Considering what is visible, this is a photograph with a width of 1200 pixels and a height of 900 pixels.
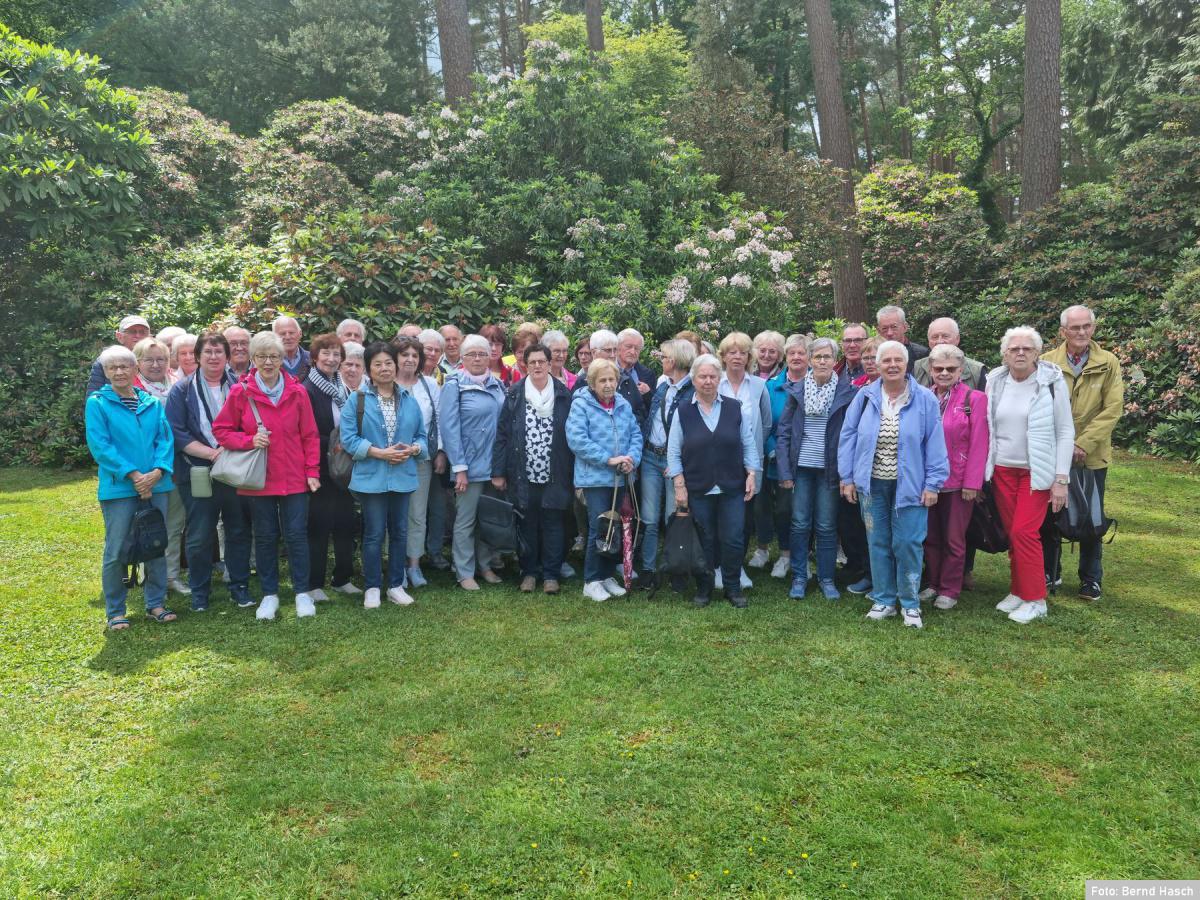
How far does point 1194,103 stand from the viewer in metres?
12.9

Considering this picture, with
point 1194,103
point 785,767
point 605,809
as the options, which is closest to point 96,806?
point 605,809

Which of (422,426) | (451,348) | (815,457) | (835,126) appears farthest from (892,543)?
(835,126)

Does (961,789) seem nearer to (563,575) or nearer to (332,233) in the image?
(563,575)

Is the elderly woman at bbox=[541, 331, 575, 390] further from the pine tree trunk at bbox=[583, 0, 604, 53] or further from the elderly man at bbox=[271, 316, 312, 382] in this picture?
the pine tree trunk at bbox=[583, 0, 604, 53]

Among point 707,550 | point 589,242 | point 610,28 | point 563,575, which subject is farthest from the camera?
point 610,28

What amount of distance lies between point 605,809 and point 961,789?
145 centimetres

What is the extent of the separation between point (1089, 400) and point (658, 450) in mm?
2896

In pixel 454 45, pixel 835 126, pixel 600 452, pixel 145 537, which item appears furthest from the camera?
pixel 835 126

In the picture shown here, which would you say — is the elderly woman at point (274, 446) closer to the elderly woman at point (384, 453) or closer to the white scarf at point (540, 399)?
the elderly woman at point (384, 453)

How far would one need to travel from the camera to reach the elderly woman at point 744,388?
5525 millimetres

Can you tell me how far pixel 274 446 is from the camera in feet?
16.7

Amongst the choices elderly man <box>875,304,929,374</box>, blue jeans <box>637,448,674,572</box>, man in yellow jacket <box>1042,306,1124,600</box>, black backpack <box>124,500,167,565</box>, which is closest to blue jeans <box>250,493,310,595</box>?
black backpack <box>124,500,167,565</box>

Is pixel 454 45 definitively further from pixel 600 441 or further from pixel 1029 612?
pixel 1029 612

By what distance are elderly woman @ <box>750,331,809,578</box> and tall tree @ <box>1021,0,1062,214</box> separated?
1085 centimetres
